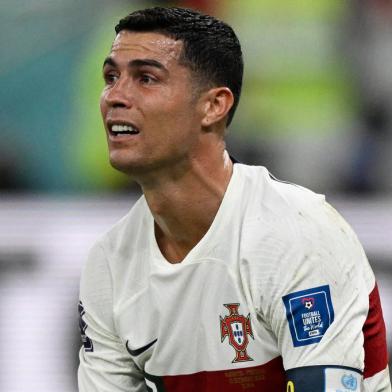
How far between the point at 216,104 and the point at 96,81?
2.09m

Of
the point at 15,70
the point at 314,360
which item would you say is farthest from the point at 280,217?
the point at 15,70

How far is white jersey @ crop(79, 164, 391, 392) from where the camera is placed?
2.56m

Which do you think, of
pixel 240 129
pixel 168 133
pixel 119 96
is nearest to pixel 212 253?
pixel 168 133

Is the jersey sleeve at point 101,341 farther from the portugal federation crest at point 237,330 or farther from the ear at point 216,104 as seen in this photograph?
the ear at point 216,104

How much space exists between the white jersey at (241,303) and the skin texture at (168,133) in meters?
0.06

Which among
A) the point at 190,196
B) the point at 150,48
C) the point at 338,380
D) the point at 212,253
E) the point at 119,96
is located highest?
the point at 150,48

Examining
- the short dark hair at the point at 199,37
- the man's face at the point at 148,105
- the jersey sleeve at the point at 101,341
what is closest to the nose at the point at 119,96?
the man's face at the point at 148,105

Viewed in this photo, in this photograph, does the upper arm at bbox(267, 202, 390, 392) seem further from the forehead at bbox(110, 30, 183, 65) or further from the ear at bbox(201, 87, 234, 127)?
the forehead at bbox(110, 30, 183, 65)

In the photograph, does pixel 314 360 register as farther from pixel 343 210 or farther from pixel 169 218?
pixel 343 210

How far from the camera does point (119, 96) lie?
8.87 ft

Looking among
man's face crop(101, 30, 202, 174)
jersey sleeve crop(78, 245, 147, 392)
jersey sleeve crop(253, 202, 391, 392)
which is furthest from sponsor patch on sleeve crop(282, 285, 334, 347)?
jersey sleeve crop(78, 245, 147, 392)

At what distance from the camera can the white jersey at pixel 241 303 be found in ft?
8.41

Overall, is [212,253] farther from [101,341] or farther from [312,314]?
[101,341]

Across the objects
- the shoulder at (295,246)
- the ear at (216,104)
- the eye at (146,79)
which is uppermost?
the eye at (146,79)
